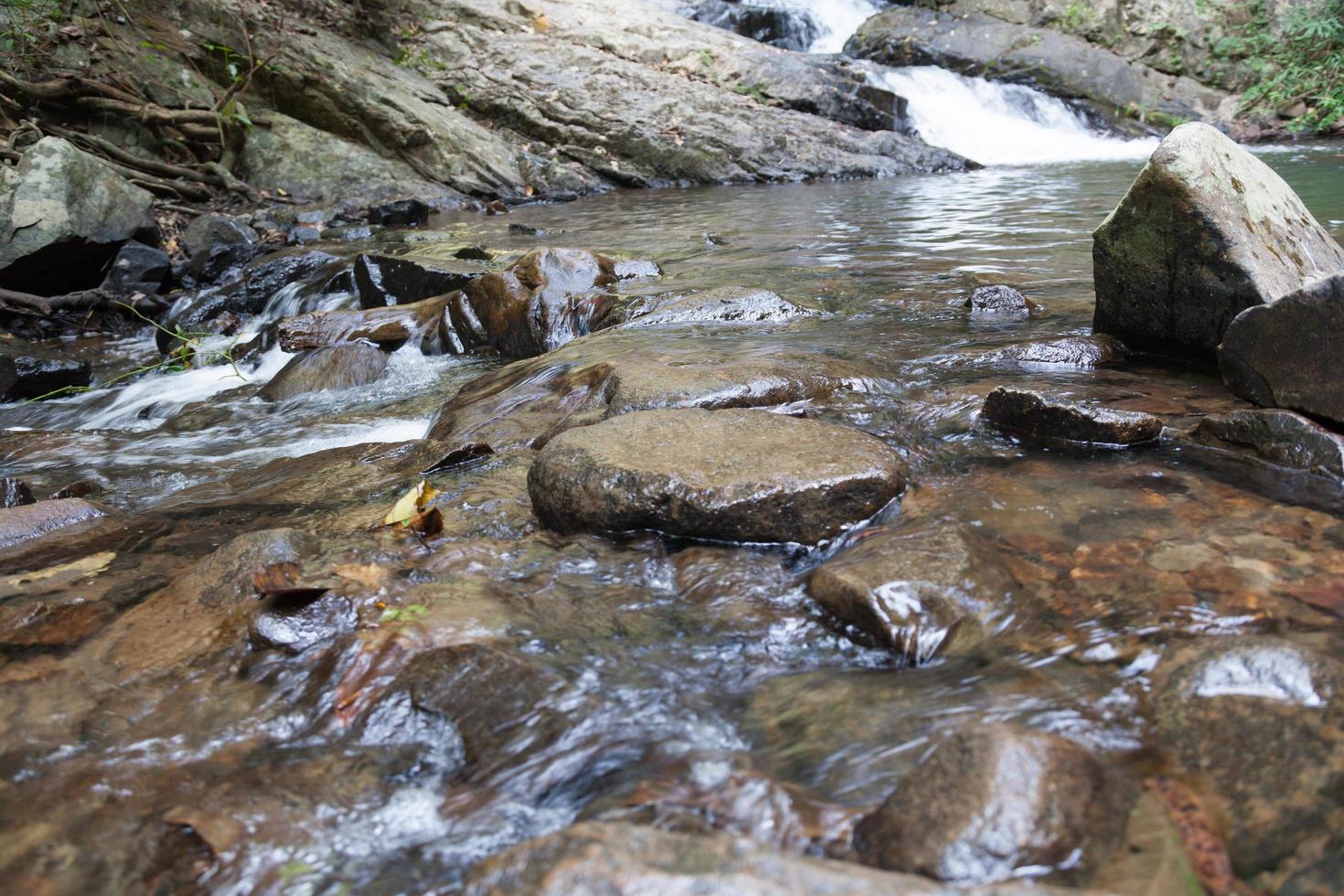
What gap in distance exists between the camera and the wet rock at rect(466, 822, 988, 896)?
1.32 metres

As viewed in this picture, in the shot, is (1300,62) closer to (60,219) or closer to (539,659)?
(60,219)

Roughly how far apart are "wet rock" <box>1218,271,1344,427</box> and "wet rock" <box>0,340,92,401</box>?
759 cm

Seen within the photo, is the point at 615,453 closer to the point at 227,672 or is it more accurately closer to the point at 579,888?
the point at 227,672

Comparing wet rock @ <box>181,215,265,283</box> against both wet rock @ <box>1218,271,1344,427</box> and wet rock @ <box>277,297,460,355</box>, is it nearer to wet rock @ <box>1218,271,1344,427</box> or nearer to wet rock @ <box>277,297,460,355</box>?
wet rock @ <box>277,297,460,355</box>

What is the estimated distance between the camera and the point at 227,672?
2377mm

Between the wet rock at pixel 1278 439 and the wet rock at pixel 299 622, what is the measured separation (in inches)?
119

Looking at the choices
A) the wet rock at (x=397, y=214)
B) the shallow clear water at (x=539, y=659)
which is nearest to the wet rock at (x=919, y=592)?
the shallow clear water at (x=539, y=659)

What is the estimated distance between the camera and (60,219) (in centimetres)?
813

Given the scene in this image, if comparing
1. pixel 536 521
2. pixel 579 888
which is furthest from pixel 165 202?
pixel 579 888

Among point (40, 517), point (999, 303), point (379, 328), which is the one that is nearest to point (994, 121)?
point (999, 303)

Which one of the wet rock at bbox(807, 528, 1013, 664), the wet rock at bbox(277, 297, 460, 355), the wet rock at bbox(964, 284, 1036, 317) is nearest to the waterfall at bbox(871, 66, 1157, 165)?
the wet rock at bbox(964, 284, 1036, 317)

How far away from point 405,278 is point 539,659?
6.09 m

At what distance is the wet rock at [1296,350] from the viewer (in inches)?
118

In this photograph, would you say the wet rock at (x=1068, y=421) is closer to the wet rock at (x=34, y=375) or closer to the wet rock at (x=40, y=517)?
the wet rock at (x=40, y=517)
